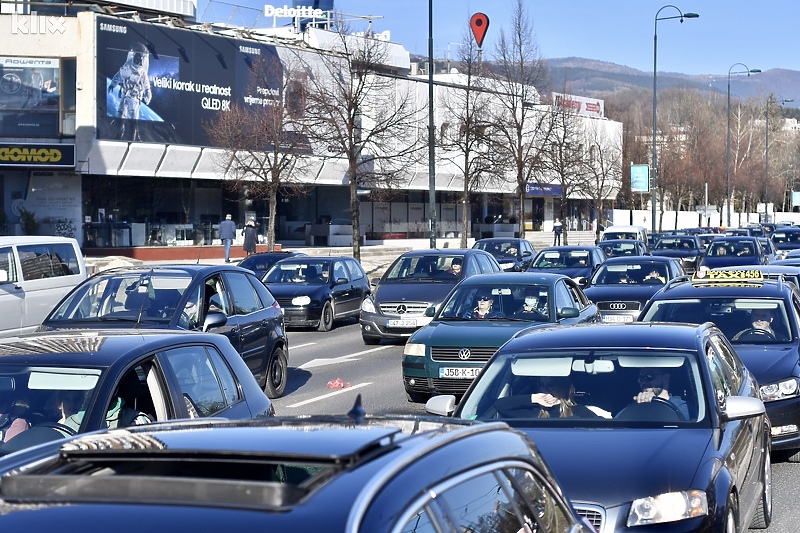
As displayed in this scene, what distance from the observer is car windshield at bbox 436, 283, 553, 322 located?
561 inches

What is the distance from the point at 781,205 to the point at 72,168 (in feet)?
393

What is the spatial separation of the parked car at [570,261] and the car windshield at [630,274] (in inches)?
177

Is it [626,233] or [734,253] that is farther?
[626,233]

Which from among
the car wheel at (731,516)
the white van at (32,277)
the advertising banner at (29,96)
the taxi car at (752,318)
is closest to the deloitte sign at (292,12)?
the advertising banner at (29,96)

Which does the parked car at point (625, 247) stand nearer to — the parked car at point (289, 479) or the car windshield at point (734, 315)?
the car windshield at point (734, 315)

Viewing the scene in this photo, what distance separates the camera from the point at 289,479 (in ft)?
10.3

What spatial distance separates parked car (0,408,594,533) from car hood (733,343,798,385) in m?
6.66

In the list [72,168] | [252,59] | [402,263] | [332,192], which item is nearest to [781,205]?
[332,192]

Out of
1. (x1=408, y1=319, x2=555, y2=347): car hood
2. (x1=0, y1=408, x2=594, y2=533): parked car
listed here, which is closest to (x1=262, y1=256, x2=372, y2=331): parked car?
(x1=408, y1=319, x2=555, y2=347): car hood

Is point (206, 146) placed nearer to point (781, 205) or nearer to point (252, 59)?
point (252, 59)

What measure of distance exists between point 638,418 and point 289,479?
13.5ft

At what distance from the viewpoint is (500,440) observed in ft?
11.6

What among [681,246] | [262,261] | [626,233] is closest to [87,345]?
[262,261]

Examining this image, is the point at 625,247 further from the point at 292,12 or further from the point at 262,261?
the point at 292,12
